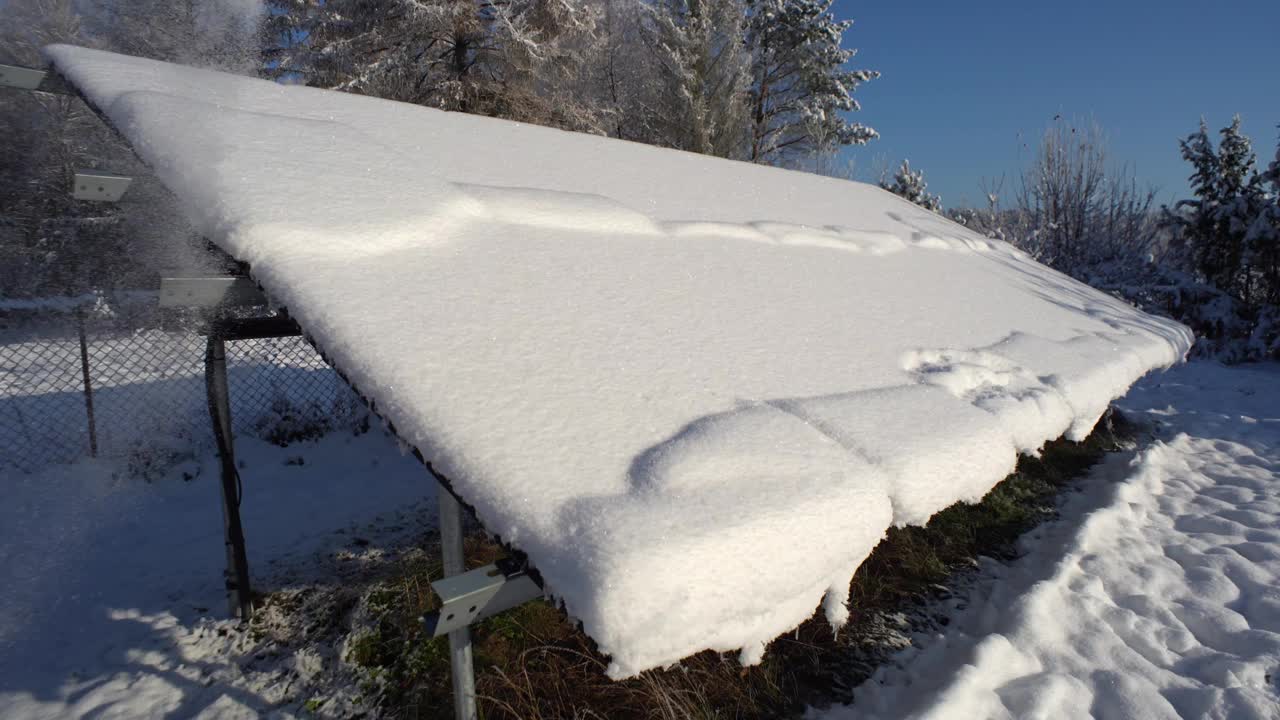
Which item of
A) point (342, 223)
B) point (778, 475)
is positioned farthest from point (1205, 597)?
point (342, 223)

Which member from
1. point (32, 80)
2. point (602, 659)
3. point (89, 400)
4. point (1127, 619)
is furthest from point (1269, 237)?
point (89, 400)

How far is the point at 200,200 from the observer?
1.30 meters

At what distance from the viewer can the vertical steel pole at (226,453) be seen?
2.67 m

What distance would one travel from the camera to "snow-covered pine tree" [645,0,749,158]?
48.0 feet

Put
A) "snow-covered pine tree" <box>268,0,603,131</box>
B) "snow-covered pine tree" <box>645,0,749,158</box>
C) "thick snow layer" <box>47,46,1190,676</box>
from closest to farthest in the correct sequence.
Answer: "thick snow layer" <box>47,46,1190,676</box> → "snow-covered pine tree" <box>268,0,603,131</box> → "snow-covered pine tree" <box>645,0,749,158</box>

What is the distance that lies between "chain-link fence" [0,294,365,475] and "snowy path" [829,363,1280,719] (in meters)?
5.42

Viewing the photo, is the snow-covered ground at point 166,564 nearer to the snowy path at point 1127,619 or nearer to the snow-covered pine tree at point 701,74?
the snowy path at point 1127,619

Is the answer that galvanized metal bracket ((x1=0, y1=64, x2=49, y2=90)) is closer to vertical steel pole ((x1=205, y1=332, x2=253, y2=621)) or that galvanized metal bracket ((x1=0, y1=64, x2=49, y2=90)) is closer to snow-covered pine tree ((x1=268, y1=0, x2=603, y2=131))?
vertical steel pole ((x1=205, y1=332, x2=253, y2=621))

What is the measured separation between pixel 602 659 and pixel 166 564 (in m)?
2.86

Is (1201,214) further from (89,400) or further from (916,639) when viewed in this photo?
(89,400)

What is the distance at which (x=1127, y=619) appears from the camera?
254cm

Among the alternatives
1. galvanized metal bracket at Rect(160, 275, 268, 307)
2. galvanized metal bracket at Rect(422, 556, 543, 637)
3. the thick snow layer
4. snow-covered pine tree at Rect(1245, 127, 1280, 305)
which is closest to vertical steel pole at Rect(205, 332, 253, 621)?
the thick snow layer

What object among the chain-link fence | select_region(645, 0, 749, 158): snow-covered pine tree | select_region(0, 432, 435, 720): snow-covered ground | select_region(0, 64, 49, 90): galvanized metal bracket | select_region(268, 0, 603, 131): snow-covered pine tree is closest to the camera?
select_region(0, 64, 49, 90): galvanized metal bracket

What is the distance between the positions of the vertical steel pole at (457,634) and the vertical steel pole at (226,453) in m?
1.64
